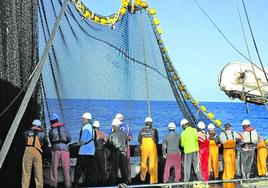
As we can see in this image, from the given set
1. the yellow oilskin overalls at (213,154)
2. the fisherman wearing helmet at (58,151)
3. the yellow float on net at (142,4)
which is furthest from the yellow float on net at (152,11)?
the fisherman wearing helmet at (58,151)

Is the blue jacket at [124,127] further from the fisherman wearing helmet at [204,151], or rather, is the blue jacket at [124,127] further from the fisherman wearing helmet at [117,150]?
the fisherman wearing helmet at [204,151]

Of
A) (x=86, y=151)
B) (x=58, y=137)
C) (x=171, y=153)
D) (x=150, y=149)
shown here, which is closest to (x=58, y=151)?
(x=58, y=137)

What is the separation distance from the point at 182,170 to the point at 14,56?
212 inches

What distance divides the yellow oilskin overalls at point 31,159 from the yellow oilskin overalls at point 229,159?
506 cm

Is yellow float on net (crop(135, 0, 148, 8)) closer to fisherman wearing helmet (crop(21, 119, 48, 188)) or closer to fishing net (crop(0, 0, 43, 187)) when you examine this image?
fishing net (crop(0, 0, 43, 187))

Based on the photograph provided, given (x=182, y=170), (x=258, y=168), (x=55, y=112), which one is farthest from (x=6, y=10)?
(x=258, y=168)

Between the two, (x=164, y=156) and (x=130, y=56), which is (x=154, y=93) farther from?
(x=164, y=156)

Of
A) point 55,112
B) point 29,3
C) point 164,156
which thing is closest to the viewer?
point 29,3

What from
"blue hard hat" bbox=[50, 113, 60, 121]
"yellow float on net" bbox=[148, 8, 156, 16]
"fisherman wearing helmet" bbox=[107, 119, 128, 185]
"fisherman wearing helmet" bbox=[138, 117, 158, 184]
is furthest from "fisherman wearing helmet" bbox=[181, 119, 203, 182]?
"yellow float on net" bbox=[148, 8, 156, 16]

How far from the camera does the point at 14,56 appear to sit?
30.8 ft

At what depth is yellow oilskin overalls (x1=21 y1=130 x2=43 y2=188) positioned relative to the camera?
9.39m

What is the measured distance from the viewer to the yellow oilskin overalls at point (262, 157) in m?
13.0

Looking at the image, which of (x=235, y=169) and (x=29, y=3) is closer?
(x=29, y=3)

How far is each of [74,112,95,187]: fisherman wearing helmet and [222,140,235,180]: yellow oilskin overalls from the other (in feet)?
12.2
